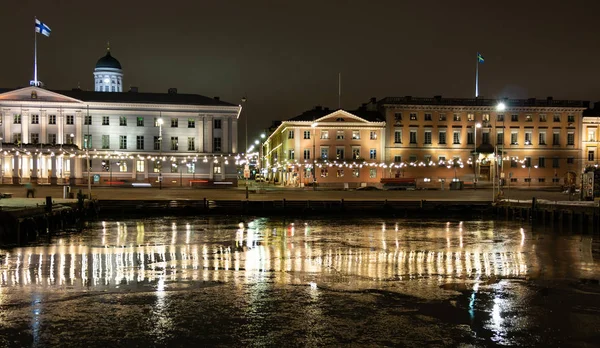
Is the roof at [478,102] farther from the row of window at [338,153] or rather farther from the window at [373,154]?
the row of window at [338,153]

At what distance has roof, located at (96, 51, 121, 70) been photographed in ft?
382

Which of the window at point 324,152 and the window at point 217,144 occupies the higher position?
the window at point 217,144

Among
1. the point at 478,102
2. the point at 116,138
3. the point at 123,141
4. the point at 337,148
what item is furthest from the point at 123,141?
the point at 478,102

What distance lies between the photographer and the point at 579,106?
10112 cm

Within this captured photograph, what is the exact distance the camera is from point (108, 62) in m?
117

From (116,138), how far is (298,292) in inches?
3208

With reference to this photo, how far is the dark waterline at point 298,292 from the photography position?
42.6ft

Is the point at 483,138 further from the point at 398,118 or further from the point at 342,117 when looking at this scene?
the point at 342,117

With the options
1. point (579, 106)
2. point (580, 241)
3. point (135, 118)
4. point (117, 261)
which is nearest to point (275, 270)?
point (117, 261)

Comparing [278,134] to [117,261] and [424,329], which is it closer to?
[117,261]

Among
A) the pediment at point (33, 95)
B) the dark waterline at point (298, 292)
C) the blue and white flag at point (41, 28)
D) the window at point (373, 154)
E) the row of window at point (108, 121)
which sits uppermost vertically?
the blue and white flag at point (41, 28)

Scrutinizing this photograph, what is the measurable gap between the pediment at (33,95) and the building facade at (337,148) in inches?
1365

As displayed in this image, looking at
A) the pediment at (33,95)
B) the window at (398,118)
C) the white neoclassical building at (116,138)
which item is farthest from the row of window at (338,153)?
the pediment at (33,95)

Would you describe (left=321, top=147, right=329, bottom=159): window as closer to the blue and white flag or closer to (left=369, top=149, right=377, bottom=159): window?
(left=369, top=149, right=377, bottom=159): window
